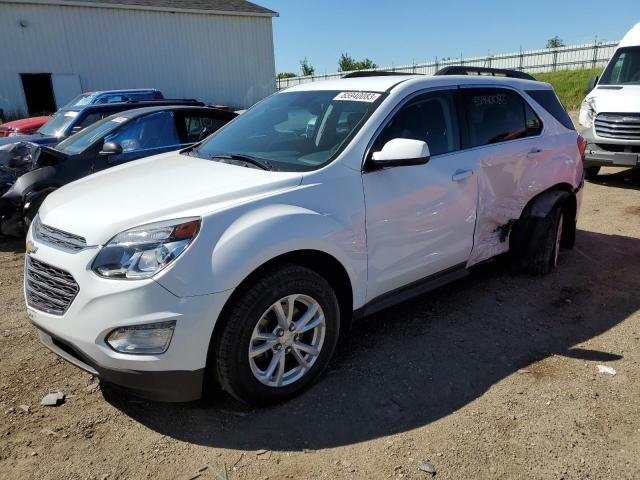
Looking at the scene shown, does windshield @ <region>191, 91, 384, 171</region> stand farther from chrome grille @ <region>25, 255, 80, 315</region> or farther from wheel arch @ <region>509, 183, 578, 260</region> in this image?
wheel arch @ <region>509, 183, 578, 260</region>

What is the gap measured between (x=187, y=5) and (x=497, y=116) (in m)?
23.2

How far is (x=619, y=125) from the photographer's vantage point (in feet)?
27.1

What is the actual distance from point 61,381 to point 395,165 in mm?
2460

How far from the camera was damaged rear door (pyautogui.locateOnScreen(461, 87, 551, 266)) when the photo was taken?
3883 mm

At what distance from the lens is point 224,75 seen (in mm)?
25594

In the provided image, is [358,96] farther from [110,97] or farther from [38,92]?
[38,92]

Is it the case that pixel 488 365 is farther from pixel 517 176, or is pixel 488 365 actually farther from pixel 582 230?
pixel 582 230

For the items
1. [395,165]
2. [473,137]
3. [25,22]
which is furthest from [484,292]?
[25,22]

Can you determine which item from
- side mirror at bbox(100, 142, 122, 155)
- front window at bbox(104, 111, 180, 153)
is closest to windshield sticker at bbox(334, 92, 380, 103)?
side mirror at bbox(100, 142, 122, 155)

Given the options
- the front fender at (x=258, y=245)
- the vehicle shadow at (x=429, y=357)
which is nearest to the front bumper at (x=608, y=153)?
the vehicle shadow at (x=429, y=357)

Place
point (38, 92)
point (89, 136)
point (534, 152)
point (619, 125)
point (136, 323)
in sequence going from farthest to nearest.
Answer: point (38, 92) < point (619, 125) < point (89, 136) < point (534, 152) < point (136, 323)

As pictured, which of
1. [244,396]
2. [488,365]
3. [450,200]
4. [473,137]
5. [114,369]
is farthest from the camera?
[473,137]

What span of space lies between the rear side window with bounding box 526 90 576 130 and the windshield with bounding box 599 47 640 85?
17.0 ft

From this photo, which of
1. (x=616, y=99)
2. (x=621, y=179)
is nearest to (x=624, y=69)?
(x=616, y=99)
